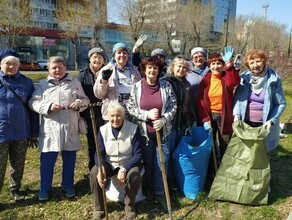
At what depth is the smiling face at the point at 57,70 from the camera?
337cm

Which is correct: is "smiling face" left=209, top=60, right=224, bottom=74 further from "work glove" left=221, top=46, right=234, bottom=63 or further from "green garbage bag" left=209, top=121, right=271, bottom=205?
"green garbage bag" left=209, top=121, right=271, bottom=205

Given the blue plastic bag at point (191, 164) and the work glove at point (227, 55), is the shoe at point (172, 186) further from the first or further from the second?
the work glove at point (227, 55)

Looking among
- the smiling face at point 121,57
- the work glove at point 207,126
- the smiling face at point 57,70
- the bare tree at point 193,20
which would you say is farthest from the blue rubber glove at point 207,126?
the bare tree at point 193,20

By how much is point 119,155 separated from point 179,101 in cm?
104

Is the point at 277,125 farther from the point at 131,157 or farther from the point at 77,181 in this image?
the point at 77,181

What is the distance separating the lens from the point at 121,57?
361cm

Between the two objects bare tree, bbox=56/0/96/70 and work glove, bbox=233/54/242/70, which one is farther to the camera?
bare tree, bbox=56/0/96/70

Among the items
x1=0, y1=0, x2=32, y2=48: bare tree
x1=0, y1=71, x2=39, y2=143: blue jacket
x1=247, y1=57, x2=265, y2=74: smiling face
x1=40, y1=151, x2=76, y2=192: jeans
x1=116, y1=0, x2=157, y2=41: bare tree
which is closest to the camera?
x1=0, y1=71, x2=39, y2=143: blue jacket

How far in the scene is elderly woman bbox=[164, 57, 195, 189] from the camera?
143 inches

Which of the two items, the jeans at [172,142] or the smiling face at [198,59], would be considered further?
the smiling face at [198,59]

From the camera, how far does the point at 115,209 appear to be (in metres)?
3.51

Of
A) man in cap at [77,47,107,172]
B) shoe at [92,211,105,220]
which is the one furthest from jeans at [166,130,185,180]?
shoe at [92,211,105,220]

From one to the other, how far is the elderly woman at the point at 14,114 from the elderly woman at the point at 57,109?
12 cm

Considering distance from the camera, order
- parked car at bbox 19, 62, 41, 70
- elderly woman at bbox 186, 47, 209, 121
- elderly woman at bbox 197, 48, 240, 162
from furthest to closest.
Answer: parked car at bbox 19, 62, 41, 70 < elderly woman at bbox 186, 47, 209, 121 < elderly woman at bbox 197, 48, 240, 162
